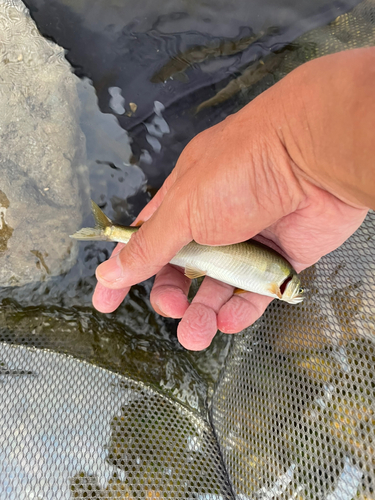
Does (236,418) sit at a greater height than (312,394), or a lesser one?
lesser

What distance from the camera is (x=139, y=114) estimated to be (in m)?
3.12

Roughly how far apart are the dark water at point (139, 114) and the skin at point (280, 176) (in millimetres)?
765

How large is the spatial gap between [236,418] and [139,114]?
3.00m

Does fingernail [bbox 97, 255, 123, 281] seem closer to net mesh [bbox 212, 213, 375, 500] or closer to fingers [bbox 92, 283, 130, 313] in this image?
fingers [bbox 92, 283, 130, 313]

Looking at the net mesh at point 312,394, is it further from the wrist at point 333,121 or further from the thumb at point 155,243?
the thumb at point 155,243

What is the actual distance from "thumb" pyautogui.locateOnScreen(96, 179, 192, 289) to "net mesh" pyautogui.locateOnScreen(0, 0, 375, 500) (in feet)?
3.62

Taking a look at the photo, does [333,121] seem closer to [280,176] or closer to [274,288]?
[280,176]

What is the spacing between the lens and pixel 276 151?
1.76m

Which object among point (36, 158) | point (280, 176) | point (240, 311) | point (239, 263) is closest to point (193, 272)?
point (239, 263)

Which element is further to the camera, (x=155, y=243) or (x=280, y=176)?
(x=155, y=243)

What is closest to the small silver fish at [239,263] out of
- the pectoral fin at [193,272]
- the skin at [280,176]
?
the pectoral fin at [193,272]

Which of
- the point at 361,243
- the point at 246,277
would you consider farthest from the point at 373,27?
the point at 246,277

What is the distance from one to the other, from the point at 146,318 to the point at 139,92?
7.43ft

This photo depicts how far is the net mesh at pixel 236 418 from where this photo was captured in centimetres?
206
